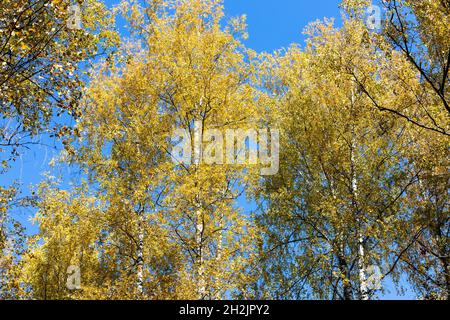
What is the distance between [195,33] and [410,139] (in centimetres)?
919

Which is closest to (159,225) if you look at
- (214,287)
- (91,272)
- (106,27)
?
(214,287)

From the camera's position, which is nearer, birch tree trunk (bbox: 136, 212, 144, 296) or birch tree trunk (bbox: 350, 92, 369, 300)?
birch tree trunk (bbox: 136, 212, 144, 296)

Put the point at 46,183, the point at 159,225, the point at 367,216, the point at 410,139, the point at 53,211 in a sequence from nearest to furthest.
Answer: the point at 159,225 → the point at 367,216 → the point at 410,139 → the point at 53,211 → the point at 46,183

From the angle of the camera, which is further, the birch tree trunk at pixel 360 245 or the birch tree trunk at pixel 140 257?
the birch tree trunk at pixel 360 245

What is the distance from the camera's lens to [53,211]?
1928 centimetres

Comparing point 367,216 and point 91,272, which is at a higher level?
point 367,216

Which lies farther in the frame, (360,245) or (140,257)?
(140,257)

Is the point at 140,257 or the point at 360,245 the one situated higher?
the point at 360,245

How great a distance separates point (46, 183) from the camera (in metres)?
21.5
